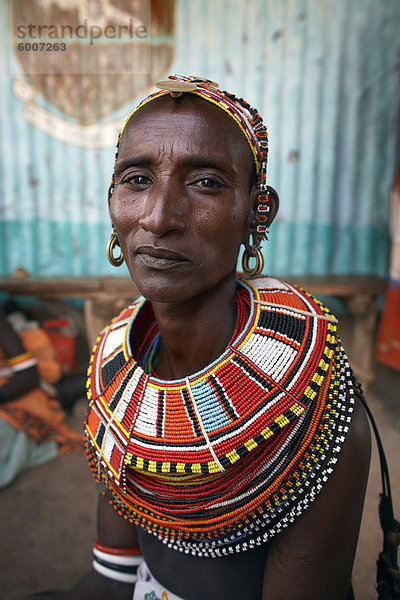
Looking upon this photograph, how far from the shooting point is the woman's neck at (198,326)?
128cm

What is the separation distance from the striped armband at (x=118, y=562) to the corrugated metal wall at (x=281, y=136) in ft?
11.3

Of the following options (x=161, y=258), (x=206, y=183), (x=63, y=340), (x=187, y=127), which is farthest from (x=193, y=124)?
(x=63, y=340)

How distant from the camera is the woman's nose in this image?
3.46ft

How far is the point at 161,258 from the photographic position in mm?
1096

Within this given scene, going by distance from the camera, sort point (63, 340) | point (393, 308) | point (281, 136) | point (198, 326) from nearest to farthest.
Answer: point (198, 326) → point (393, 308) → point (281, 136) → point (63, 340)

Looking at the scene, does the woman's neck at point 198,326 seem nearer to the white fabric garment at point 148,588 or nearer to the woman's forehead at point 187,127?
the woman's forehead at point 187,127

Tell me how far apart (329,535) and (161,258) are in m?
0.81

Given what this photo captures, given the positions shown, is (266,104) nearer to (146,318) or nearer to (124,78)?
(124,78)

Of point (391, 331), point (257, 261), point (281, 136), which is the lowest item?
point (391, 331)

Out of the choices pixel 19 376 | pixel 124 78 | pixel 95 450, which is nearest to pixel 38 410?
pixel 19 376

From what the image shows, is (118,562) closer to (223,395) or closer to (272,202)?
(223,395)

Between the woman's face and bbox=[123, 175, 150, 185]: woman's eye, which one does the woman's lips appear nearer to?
the woman's face

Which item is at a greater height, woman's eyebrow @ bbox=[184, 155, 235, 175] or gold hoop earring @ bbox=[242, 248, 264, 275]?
woman's eyebrow @ bbox=[184, 155, 235, 175]

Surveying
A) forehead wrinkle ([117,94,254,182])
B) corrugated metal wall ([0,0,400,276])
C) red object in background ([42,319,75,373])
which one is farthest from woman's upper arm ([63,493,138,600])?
corrugated metal wall ([0,0,400,276])
